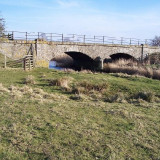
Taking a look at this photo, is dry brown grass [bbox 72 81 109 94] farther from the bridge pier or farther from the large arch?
the large arch

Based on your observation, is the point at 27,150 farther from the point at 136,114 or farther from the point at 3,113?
the point at 136,114

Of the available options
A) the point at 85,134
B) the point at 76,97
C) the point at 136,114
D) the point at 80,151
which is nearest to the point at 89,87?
the point at 76,97

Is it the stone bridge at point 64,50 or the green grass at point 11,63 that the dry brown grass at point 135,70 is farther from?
A: the green grass at point 11,63

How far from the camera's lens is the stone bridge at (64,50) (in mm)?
23219

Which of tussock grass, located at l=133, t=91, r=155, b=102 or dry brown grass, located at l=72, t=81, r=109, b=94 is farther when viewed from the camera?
dry brown grass, located at l=72, t=81, r=109, b=94

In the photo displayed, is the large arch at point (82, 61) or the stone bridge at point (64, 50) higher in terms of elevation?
the stone bridge at point (64, 50)

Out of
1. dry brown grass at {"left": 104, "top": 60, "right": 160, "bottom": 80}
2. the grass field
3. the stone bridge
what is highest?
the stone bridge

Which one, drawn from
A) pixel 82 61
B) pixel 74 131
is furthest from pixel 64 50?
pixel 74 131

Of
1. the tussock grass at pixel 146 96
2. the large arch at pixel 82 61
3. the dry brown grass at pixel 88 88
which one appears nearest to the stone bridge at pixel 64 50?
the large arch at pixel 82 61

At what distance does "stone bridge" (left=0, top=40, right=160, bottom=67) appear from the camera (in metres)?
23.2

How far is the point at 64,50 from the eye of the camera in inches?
1051

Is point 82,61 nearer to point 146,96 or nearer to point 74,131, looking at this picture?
point 146,96

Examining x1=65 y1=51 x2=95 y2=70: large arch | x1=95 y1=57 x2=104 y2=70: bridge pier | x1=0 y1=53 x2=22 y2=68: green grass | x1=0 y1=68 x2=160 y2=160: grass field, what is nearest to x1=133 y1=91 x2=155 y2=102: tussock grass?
x1=0 y1=68 x2=160 y2=160: grass field

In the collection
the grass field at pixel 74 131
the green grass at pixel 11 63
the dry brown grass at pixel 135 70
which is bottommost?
the grass field at pixel 74 131
